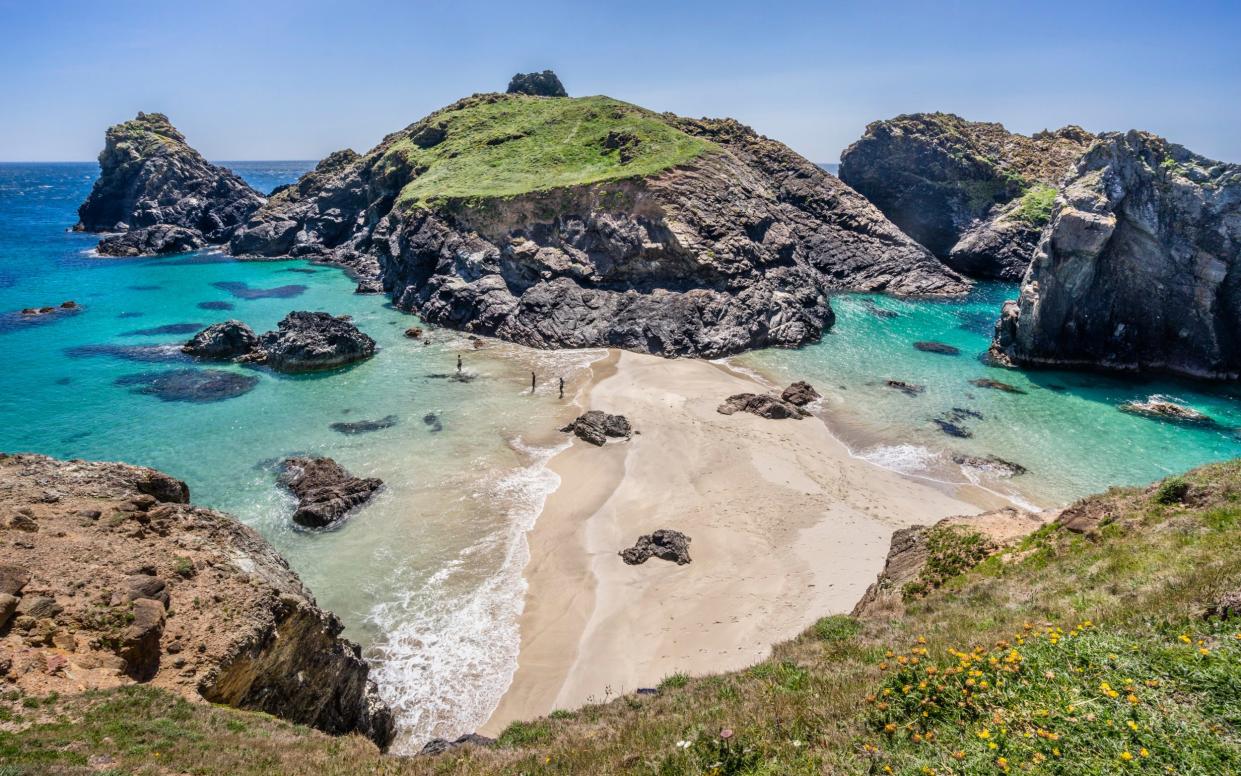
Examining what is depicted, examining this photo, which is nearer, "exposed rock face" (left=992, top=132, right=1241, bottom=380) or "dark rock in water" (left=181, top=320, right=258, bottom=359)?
"exposed rock face" (left=992, top=132, right=1241, bottom=380)

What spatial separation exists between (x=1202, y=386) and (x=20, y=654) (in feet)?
194

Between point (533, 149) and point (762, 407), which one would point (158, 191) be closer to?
point (533, 149)

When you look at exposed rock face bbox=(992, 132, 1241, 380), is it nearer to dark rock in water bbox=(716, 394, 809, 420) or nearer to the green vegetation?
dark rock in water bbox=(716, 394, 809, 420)

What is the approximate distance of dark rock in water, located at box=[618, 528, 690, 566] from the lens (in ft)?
69.1

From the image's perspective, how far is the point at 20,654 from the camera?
29.4 feet

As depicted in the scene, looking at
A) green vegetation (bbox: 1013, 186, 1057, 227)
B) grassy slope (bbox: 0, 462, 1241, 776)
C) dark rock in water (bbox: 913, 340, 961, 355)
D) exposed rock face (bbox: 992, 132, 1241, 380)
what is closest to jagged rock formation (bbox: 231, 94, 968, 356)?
dark rock in water (bbox: 913, 340, 961, 355)

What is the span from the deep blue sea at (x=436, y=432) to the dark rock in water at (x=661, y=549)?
161 inches

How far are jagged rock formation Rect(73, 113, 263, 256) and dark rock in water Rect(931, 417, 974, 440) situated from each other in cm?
10034

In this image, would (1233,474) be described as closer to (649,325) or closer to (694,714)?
(694,714)

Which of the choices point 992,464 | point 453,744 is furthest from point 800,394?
point 453,744

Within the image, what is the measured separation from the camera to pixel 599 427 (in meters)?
31.2

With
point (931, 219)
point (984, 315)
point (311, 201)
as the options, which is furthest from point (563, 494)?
point (311, 201)

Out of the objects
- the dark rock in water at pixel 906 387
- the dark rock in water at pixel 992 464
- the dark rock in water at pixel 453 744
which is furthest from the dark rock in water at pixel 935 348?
the dark rock in water at pixel 453 744

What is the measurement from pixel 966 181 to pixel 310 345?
7793 centimetres
